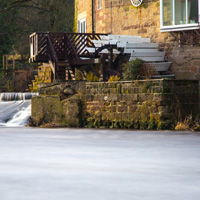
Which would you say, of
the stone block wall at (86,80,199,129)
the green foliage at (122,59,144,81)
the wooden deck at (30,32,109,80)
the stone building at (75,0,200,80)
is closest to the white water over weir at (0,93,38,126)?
the wooden deck at (30,32,109,80)

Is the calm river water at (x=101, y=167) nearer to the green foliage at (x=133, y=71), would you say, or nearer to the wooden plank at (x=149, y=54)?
the green foliage at (x=133, y=71)

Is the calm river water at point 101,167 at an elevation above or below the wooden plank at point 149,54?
below

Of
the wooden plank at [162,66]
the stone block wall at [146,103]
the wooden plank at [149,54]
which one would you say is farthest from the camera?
the wooden plank at [149,54]

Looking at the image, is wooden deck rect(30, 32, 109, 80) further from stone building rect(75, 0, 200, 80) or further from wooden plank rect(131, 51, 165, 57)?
wooden plank rect(131, 51, 165, 57)

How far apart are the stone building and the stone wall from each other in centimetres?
315

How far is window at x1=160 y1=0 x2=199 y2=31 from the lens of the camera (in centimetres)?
1825

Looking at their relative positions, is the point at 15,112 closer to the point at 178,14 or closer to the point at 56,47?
the point at 56,47

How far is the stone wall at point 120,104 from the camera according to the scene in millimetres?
15078

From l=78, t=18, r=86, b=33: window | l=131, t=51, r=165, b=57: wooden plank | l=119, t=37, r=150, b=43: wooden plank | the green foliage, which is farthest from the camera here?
l=78, t=18, r=86, b=33: window

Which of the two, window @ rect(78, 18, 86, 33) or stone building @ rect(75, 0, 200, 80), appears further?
window @ rect(78, 18, 86, 33)

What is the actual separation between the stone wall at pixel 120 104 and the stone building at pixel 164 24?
10.3 feet

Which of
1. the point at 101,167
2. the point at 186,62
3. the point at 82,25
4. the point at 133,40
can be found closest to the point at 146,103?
the point at 186,62

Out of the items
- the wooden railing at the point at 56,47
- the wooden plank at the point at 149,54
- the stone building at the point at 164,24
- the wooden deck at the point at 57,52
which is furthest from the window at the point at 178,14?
the wooden railing at the point at 56,47

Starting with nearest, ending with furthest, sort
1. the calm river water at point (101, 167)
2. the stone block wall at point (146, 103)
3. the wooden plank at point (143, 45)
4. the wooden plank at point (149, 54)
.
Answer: the calm river water at point (101, 167), the stone block wall at point (146, 103), the wooden plank at point (149, 54), the wooden plank at point (143, 45)
